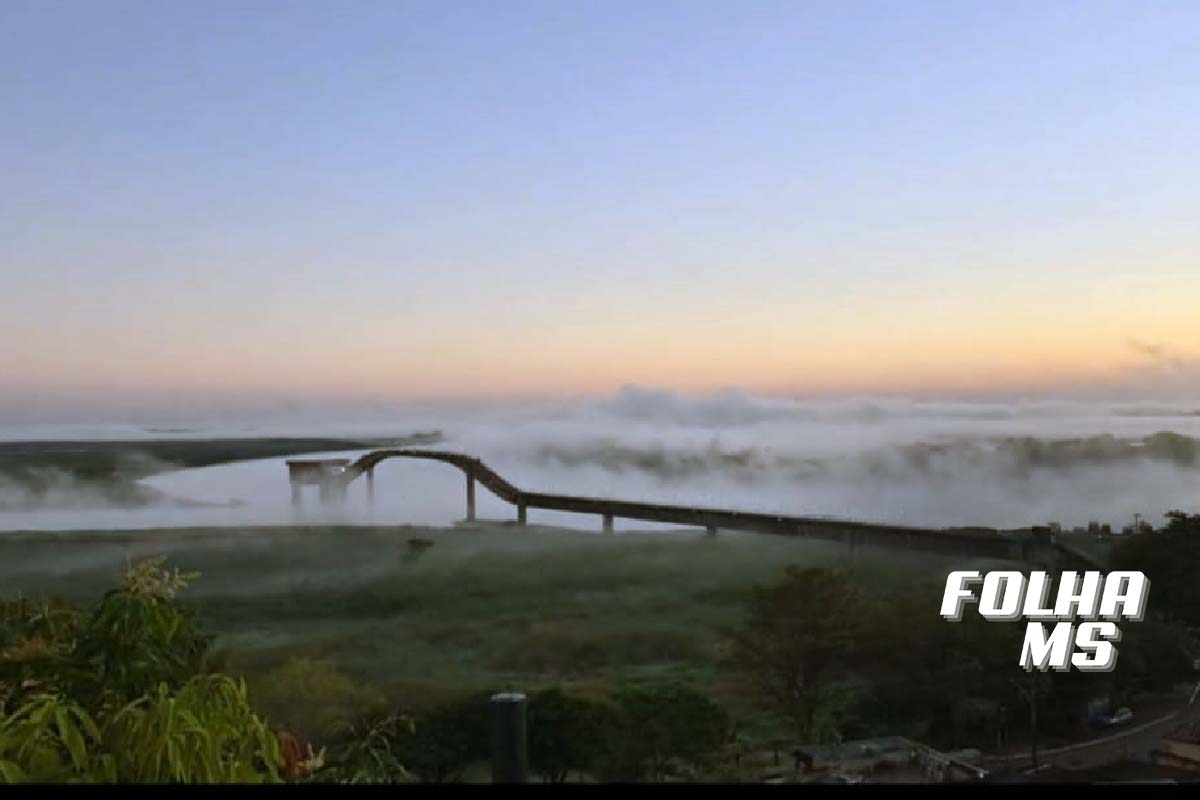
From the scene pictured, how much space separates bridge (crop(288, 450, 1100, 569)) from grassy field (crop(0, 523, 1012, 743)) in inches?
1.6

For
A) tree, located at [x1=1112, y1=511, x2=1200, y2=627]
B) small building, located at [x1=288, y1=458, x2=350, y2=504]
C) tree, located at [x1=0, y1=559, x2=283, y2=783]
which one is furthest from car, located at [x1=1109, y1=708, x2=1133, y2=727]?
small building, located at [x1=288, y1=458, x2=350, y2=504]

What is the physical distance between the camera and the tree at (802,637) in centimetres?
245

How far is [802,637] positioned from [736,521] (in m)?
0.36

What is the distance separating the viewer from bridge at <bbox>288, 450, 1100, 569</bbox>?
248 centimetres

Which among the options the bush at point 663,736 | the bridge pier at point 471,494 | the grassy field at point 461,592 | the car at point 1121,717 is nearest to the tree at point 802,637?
the grassy field at point 461,592

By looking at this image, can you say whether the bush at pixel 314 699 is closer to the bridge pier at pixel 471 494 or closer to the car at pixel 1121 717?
the bridge pier at pixel 471 494

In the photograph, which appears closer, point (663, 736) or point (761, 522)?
point (663, 736)

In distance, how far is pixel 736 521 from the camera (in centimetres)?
260

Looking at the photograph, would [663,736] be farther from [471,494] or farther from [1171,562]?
[1171,562]

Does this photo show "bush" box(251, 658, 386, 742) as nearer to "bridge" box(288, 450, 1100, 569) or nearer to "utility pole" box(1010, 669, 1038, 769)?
"bridge" box(288, 450, 1100, 569)

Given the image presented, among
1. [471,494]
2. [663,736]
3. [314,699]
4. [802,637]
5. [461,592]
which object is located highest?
[471,494]

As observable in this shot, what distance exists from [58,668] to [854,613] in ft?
6.22

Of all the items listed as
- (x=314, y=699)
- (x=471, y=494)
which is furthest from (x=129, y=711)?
(x=471, y=494)

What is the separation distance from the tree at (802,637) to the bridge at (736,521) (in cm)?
13
